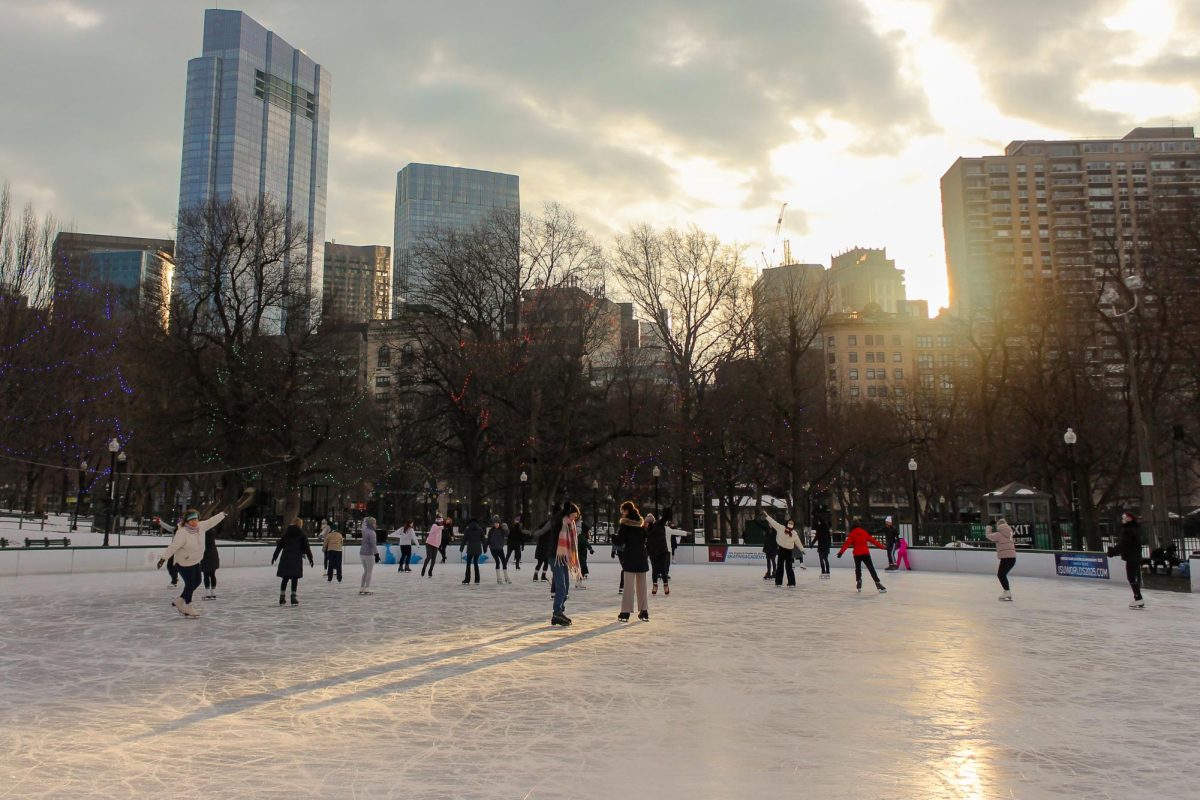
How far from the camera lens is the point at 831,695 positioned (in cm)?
751

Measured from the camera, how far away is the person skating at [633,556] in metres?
12.2

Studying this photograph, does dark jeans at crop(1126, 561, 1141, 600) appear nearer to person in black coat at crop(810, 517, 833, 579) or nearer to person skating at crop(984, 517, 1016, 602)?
person skating at crop(984, 517, 1016, 602)

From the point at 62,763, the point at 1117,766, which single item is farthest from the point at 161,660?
the point at 1117,766

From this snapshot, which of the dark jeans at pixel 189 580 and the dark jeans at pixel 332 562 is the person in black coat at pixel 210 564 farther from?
the dark jeans at pixel 332 562

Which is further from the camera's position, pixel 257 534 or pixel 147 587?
pixel 257 534

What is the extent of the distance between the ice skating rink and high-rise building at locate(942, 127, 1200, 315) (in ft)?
428

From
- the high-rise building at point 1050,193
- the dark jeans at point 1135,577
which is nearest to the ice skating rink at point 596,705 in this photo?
the dark jeans at point 1135,577

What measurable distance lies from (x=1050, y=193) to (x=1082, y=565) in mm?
138306

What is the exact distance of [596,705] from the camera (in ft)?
23.2

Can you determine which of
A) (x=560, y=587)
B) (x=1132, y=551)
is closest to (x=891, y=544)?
(x=1132, y=551)

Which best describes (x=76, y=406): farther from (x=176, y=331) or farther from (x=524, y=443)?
(x=524, y=443)

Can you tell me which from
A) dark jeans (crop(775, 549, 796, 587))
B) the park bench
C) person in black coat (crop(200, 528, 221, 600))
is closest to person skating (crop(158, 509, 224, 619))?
person in black coat (crop(200, 528, 221, 600))

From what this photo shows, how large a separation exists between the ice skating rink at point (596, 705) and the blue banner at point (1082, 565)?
857 cm

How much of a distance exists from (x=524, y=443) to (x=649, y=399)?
29.7 feet
